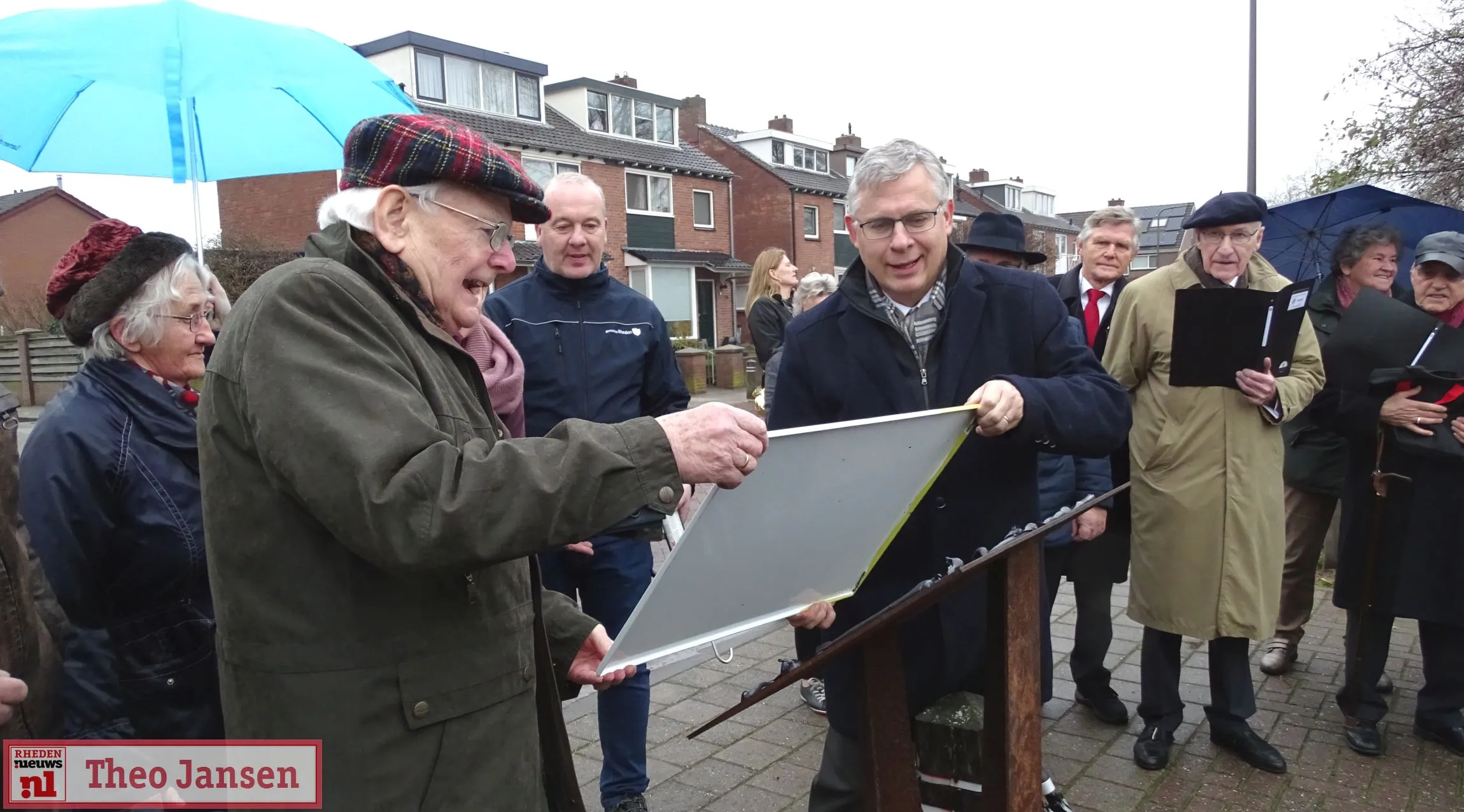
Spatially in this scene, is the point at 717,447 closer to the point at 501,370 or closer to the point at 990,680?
the point at 990,680

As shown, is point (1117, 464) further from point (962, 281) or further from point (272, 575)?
point (272, 575)

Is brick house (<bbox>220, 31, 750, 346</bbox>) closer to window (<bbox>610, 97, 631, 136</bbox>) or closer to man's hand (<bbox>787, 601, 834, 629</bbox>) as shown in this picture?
window (<bbox>610, 97, 631, 136</bbox>)

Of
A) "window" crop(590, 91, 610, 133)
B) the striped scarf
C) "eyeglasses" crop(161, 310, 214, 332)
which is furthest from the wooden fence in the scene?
the striped scarf

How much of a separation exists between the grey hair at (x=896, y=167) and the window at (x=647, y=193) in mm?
28692

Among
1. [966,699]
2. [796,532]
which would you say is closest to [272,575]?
[796,532]

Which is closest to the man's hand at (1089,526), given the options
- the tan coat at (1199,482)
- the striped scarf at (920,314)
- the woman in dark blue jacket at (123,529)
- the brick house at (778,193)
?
the tan coat at (1199,482)

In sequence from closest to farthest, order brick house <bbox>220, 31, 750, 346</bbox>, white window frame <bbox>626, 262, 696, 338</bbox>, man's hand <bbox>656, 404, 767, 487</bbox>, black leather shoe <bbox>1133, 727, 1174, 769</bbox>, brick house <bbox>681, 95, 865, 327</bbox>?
man's hand <bbox>656, 404, 767, 487</bbox>
black leather shoe <bbox>1133, 727, 1174, 769</bbox>
brick house <bbox>220, 31, 750, 346</bbox>
white window frame <bbox>626, 262, 696, 338</bbox>
brick house <bbox>681, 95, 865, 327</bbox>

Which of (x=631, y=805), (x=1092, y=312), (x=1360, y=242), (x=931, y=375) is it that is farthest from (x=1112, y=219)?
(x=631, y=805)

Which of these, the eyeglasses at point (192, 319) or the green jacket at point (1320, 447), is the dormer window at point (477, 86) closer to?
the green jacket at point (1320, 447)

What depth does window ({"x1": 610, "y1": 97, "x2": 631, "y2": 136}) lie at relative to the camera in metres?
31.9

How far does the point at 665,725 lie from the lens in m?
4.41

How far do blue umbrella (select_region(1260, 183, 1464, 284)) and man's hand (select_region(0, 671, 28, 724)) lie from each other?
6.11 m

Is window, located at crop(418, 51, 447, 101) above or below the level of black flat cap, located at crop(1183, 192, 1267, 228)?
above

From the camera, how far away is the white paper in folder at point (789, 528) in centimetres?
167
